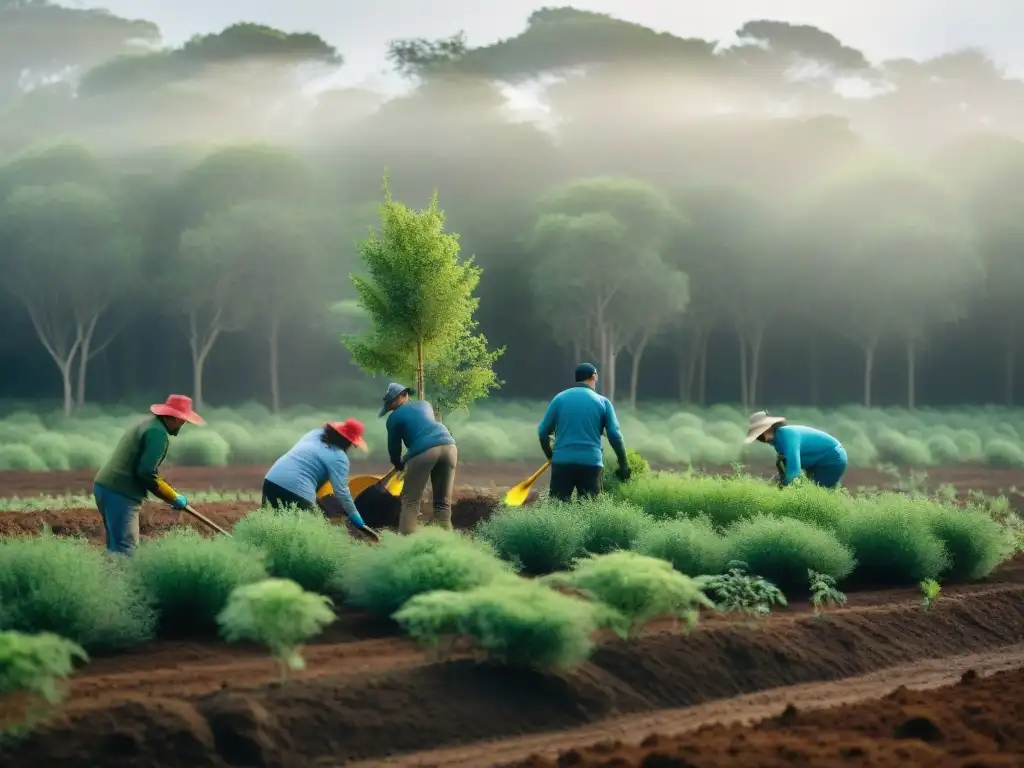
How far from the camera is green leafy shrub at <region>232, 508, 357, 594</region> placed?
394 inches

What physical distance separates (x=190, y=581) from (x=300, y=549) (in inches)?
46.7

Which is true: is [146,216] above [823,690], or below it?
above

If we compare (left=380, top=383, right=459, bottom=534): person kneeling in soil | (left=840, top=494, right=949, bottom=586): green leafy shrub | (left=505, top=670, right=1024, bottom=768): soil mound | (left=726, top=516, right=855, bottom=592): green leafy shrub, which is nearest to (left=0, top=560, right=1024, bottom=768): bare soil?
(left=505, top=670, right=1024, bottom=768): soil mound

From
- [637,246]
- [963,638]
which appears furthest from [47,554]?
[637,246]

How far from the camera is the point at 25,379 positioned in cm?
4966

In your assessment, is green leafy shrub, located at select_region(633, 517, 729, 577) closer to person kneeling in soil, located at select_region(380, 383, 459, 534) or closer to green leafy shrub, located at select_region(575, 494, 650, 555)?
green leafy shrub, located at select_region(575, 494, 650, 555)

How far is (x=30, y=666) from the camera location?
6137mm

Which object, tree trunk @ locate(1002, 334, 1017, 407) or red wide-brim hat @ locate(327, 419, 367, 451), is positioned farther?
tree trunk @ locate(1002, 334, 1017, 407)

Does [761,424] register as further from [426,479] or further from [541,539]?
[426,479]

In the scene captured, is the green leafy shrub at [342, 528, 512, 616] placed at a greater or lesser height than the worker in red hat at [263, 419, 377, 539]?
lesser

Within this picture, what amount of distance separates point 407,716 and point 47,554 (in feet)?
9.06

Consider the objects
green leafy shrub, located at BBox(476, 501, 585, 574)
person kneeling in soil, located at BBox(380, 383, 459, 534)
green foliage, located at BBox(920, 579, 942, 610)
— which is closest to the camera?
green foliage, located at BBox(920, 579, 942, 610)

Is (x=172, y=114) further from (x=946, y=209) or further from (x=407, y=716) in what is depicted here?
(x=407, y=716)

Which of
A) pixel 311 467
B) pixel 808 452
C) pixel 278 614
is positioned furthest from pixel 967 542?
pixel 278 614
